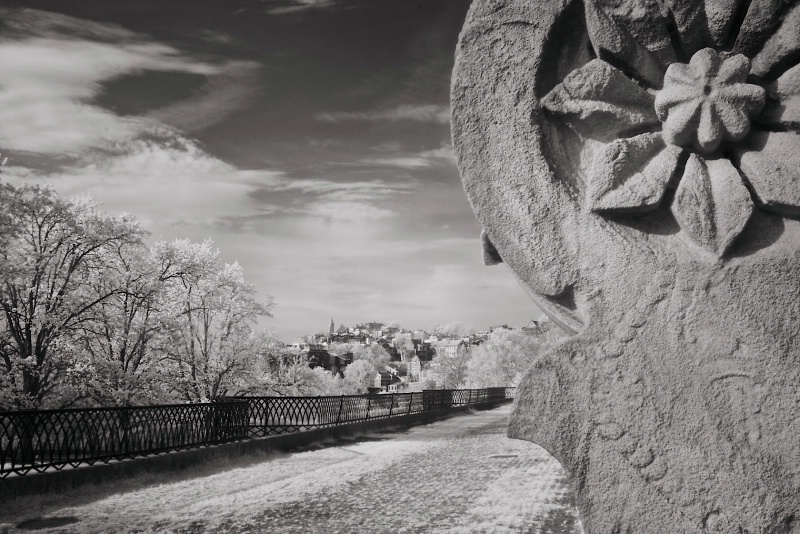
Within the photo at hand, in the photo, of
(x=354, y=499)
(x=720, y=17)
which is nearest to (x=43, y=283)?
(x=354, y=499)

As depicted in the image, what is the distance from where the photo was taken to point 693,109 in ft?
8.38

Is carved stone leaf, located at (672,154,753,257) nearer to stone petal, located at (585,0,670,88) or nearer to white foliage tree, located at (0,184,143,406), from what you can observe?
stone petal, located at (585,0,670,88)

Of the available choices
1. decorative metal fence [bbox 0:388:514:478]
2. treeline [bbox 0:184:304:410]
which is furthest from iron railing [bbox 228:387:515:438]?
treeline [bbox 0:184:304:410]

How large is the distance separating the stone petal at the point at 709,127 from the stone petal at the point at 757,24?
0.41 metres

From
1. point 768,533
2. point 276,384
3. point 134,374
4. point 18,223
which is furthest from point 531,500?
point 276,384

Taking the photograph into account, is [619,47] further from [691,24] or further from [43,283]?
[43,283]

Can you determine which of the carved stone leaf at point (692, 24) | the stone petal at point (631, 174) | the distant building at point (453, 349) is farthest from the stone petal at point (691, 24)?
the distant building at point (453, 349)

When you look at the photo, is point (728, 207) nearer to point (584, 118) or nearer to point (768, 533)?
point (584, 118)

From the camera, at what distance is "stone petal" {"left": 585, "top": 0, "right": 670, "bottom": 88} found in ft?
8.79

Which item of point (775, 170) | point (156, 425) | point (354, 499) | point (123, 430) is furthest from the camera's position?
point (156, 425)

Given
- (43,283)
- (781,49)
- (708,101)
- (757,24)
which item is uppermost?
(43,283)

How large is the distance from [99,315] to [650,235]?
1816 cm

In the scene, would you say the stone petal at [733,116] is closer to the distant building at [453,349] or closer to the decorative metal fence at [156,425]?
the decorative metal fence at [156,425]

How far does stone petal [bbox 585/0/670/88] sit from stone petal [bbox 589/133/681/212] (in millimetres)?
316
